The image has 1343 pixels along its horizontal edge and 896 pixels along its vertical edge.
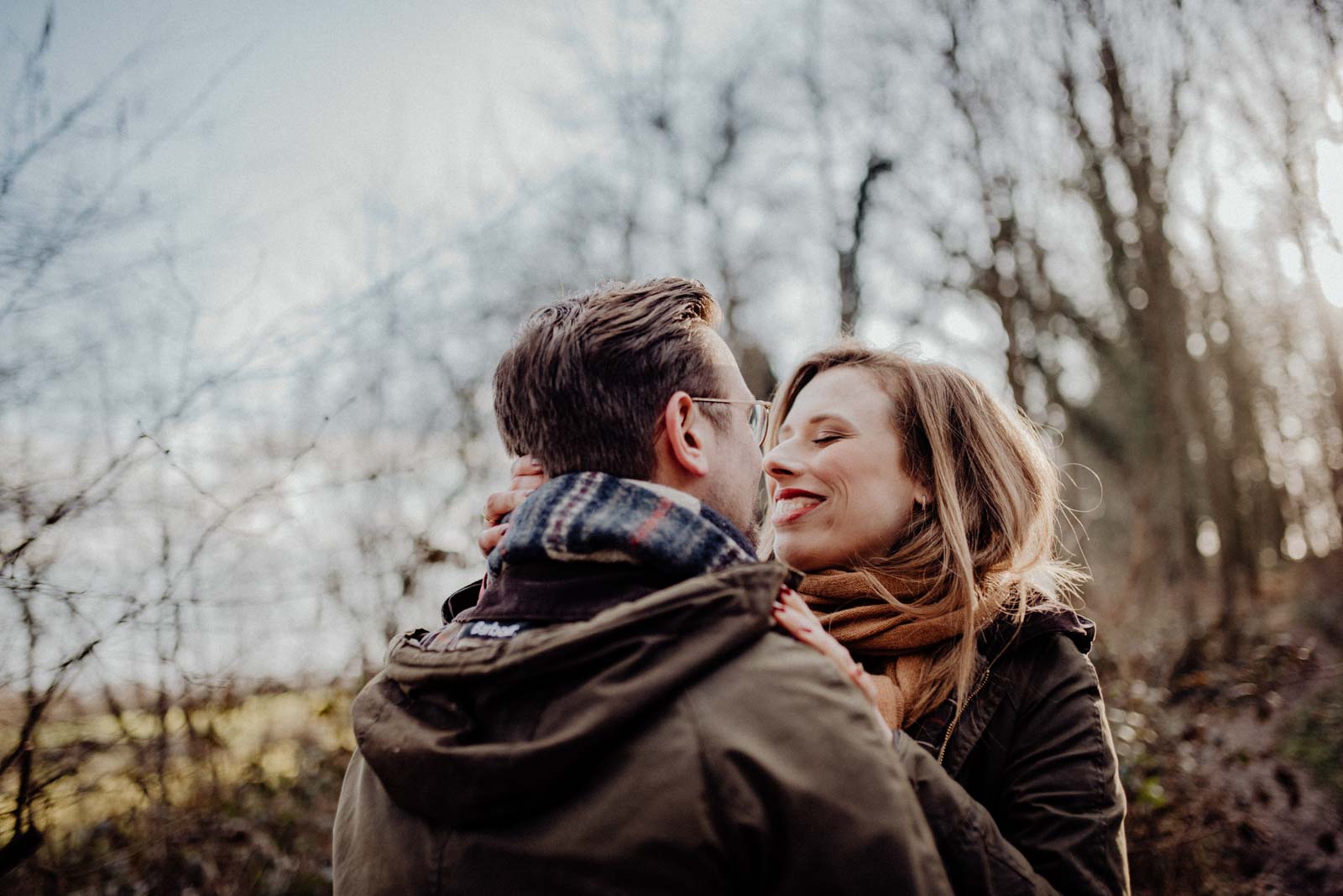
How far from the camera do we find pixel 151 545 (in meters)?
3.10

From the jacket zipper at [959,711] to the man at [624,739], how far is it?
787 mm

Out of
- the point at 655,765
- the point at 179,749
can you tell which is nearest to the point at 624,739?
the point at 655,765

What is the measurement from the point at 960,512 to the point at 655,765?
149cm

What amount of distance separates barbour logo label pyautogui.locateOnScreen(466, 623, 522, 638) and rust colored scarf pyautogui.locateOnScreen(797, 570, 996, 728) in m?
1.10

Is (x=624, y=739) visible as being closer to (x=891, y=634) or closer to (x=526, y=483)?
(x=526, y=483)

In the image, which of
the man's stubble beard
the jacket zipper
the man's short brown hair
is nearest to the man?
the man's short brown hair

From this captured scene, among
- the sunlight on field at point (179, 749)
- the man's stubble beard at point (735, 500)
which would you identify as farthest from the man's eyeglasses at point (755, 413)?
the sunlight on field at point (179, 749)

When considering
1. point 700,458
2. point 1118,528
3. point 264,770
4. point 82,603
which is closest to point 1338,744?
point 700,458

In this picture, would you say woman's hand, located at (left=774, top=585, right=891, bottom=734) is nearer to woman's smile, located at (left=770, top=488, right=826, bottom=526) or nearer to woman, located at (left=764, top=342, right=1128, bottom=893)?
woman, located at (left=764, top=342, right=1128, bottom=893)

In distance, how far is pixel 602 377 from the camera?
1563 mm

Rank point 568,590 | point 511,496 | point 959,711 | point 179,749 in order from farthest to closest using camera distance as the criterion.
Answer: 1. point 179,749
2. point 959,711
3. point 511,496
4. point 568,590

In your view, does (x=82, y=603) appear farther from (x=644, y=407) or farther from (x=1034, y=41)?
(x=1034, y=41)

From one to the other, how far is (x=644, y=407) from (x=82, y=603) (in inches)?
80.8

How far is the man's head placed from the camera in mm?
1550
